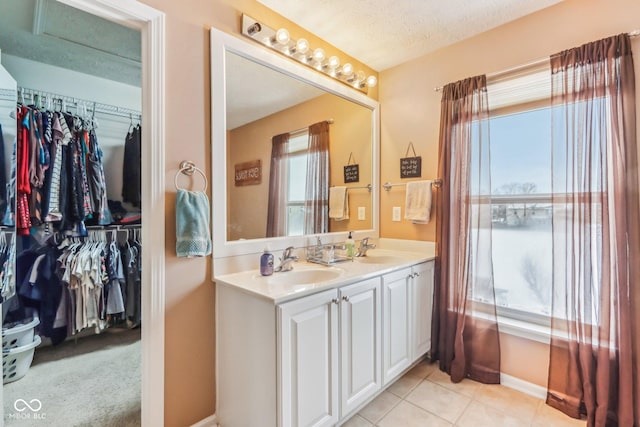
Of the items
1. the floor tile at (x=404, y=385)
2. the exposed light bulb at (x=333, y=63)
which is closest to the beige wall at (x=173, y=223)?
the exposed light bulb at (x=333, y=63)

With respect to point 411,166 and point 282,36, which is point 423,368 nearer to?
point 411,166

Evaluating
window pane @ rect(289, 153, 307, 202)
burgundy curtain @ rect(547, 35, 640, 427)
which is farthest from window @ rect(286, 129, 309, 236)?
burgundy curtain @ rect(547, 35, 640, 427)

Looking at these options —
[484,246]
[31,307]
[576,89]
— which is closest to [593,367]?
[484,246]

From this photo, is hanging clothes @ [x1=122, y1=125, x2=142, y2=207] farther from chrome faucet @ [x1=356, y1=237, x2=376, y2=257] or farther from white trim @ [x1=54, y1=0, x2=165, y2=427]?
chrome faucet @ [x1=356, y1=237, x2=376, y2=257]

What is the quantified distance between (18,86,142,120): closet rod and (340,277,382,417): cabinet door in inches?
109

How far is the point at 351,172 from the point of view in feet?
7.72

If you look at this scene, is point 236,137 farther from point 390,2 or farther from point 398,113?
point 398,113

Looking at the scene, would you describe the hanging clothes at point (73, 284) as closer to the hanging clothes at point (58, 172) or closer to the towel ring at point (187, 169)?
the hanging clothes at point (58, 172)

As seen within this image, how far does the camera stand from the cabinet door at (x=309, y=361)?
1.15m

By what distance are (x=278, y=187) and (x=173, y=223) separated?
73 cm

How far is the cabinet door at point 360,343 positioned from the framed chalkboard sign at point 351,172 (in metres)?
1.00

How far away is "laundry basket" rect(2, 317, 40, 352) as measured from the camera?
5.99ft

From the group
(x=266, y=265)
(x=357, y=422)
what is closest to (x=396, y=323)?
(x=357, y=422)

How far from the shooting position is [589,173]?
1.48 metres
